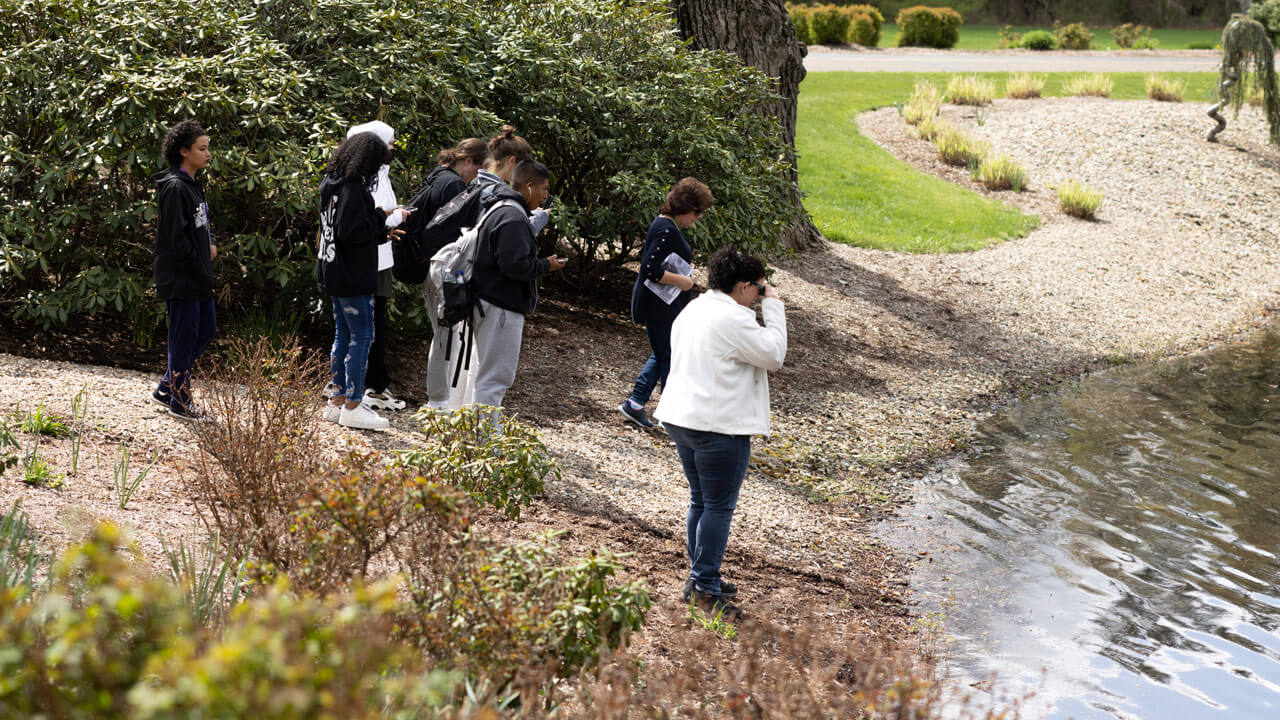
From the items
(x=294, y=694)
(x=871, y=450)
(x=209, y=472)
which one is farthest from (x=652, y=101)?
(x=294, y=694)

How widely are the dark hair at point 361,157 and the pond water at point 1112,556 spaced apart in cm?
383

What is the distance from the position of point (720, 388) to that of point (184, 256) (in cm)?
314

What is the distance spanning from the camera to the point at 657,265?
7113mm

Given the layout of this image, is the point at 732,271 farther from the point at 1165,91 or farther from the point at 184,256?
the point at 1165,91

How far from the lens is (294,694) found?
1.70 metres

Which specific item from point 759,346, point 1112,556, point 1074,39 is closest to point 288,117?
point 759,346

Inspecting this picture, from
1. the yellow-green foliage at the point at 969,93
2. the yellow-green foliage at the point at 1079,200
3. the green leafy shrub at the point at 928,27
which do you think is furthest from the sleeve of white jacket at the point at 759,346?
the green leafy shrub at the point at 928,27

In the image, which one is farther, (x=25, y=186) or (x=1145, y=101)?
(x=1145, y=101)

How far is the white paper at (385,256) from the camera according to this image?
6301mm

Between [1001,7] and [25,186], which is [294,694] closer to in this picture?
[25,186]

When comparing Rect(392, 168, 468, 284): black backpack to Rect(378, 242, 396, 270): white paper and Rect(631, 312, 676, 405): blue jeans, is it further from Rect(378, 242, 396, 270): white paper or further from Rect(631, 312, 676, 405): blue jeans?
Rect(631, 312, 676, 405): blue jeans

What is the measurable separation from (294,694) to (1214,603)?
5701mm

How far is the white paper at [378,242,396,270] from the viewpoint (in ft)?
20.7

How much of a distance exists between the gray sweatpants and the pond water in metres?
2.61
